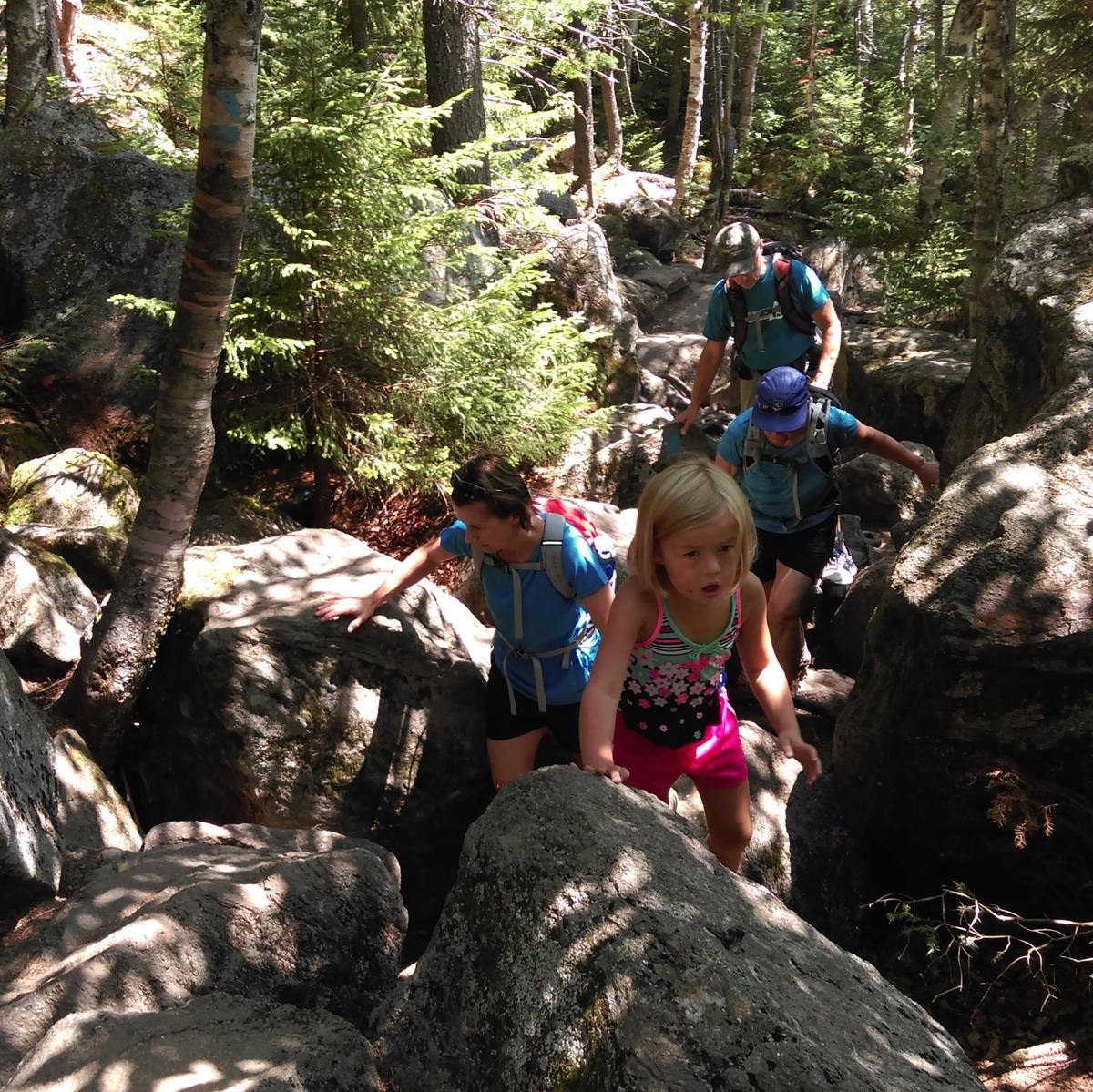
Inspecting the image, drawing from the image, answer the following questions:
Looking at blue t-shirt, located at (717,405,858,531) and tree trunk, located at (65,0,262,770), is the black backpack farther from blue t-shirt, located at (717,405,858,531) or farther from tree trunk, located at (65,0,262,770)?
tree trunk, located at (65,0,262,770)

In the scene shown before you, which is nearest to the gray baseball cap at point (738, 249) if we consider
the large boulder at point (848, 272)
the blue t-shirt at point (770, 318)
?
the blue t-shirt at point (770, 318)

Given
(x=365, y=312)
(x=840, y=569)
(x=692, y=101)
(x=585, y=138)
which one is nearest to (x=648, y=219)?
(x=585, y=138)

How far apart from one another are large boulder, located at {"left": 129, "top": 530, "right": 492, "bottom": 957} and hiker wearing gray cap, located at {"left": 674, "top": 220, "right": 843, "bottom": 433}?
8.94 feet

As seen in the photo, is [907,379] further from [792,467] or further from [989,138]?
[792,467]

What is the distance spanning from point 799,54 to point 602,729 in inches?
1185

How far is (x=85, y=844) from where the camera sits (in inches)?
178

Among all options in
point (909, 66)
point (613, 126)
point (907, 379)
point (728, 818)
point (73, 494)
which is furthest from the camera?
point (909, 66)

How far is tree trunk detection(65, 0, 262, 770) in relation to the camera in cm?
466

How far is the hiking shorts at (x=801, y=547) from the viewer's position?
214 inches

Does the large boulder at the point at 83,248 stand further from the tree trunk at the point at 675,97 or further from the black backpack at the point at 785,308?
the tree trunk at the point at 675,97

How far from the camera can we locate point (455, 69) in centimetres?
1045

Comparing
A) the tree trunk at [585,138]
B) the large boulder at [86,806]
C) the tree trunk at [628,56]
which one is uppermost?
the tree trunk at [628,56]

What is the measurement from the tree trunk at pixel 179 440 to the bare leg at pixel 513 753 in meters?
2.10

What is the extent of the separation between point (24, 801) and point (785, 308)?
199 inches
